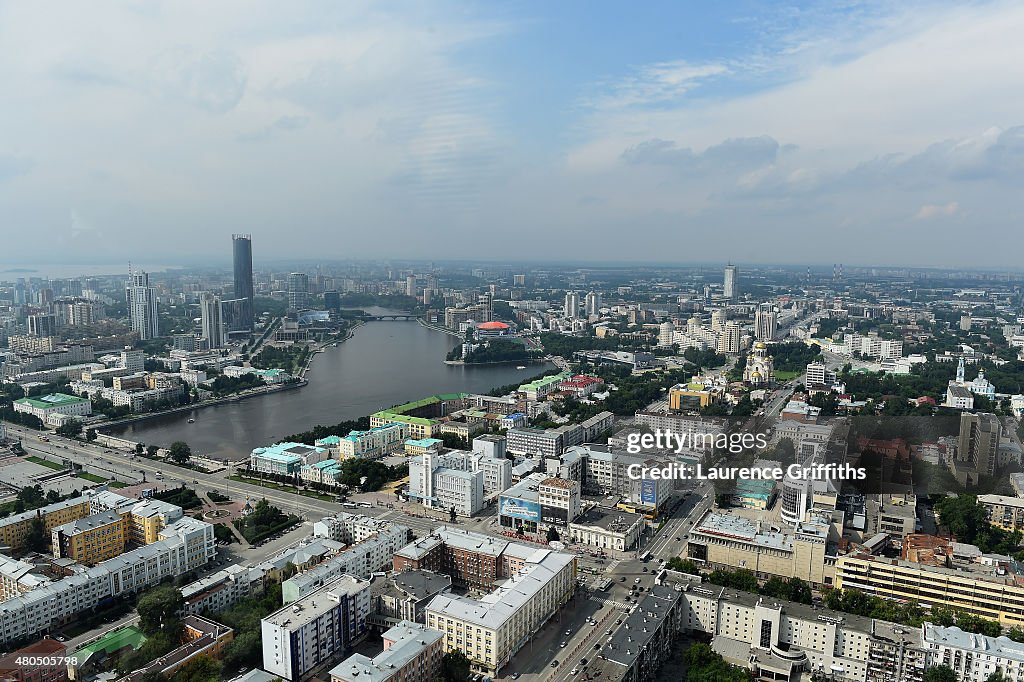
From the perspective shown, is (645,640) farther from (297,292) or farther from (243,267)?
(297,292)

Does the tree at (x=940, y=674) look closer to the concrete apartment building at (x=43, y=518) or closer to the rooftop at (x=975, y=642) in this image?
the rooftop at (x=975, y=642)

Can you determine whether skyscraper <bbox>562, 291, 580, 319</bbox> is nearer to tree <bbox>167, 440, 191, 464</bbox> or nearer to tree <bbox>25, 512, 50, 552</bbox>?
tree <bbox>167, 440, 191, 464</bbox>

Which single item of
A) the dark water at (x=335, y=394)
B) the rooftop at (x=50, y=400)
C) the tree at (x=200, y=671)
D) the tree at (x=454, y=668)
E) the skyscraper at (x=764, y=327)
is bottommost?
the dark water at (x=335, y=394)

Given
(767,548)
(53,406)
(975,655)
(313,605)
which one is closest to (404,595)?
(313,605)

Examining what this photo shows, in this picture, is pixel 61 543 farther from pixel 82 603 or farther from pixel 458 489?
pixel 458 489

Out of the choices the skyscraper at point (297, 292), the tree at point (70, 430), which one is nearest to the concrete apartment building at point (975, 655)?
the tree at point (70, 430)

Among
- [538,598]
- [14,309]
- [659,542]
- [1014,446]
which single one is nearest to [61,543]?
[538,598]
